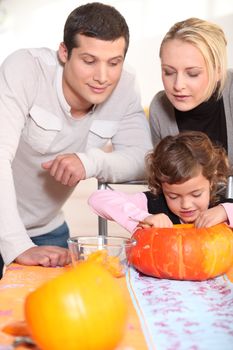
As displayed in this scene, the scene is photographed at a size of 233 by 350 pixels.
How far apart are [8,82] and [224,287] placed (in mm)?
726

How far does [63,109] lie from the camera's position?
4.91ft

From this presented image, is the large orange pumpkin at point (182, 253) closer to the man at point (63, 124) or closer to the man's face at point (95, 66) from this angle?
the man at point (63, 124)

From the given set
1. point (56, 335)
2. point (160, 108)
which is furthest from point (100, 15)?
point (56, 335)

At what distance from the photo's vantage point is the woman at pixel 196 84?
1.42m

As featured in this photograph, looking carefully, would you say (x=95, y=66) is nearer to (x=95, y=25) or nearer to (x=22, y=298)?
(x=95, y=25)

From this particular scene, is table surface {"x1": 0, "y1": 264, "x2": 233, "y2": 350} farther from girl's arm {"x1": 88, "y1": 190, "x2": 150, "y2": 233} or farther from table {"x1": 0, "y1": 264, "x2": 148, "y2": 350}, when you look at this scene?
girl's arm {"x1": 88, "y1": 190, "x2": 150, "y2": 233}

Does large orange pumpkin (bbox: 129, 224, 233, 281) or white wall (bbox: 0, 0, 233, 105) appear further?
white wall (bbox: 0, 0, 233, 105)

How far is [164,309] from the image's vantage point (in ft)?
2.69

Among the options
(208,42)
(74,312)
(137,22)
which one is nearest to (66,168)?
(208,42)

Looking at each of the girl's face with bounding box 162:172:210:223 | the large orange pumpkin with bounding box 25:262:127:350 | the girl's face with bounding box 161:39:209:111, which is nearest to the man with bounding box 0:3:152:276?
the girl's face with bounding box 161:39:209:111

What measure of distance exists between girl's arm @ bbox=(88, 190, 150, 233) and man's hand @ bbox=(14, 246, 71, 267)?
189mm

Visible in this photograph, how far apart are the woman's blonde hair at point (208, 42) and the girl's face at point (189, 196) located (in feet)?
1.02

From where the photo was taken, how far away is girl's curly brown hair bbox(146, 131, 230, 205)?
126cm

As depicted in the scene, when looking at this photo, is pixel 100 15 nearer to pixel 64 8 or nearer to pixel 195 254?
pixel 195 254
